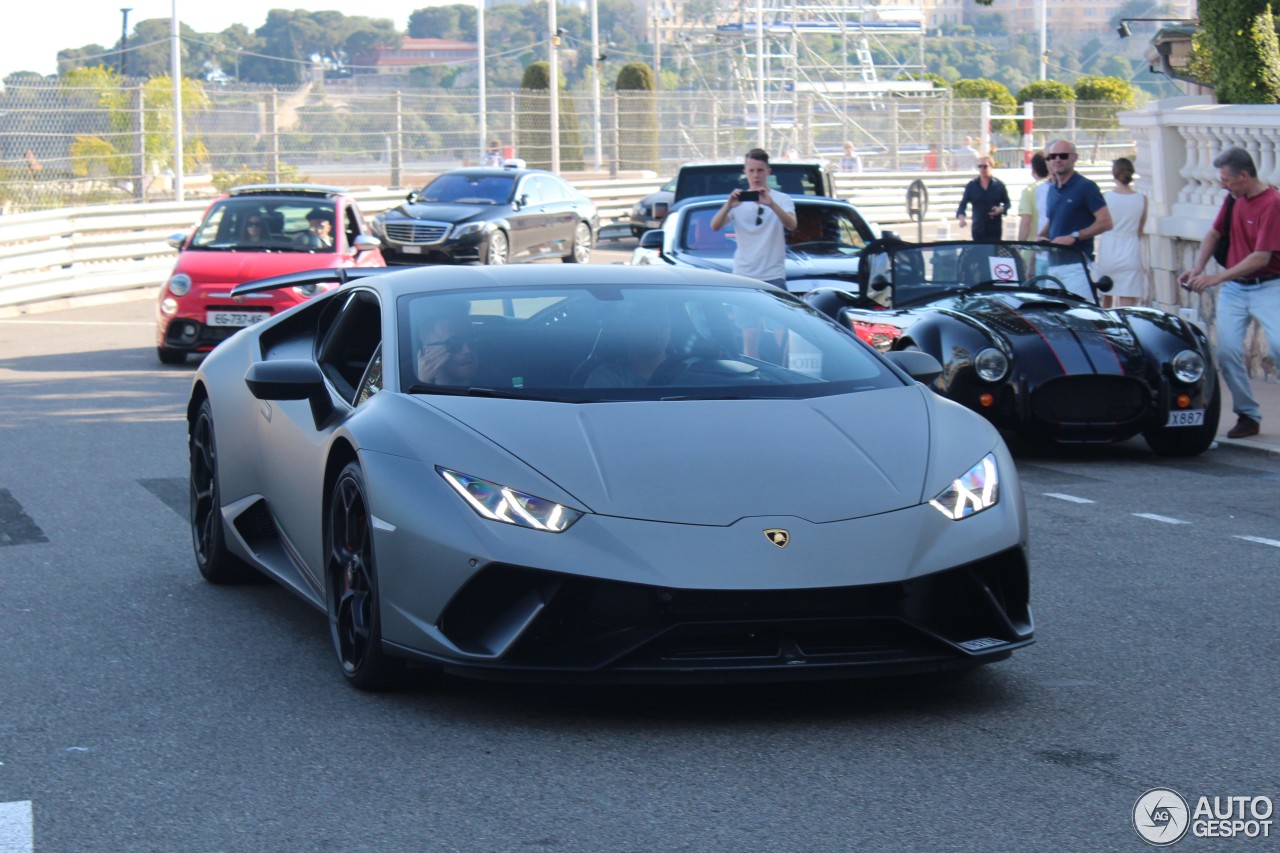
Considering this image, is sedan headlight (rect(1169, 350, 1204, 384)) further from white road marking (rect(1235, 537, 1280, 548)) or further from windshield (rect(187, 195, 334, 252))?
windshield (rect(187, 195, 334, 252))

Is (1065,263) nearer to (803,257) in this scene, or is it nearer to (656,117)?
(803,257)

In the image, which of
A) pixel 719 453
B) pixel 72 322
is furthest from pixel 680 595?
pixel 72 322

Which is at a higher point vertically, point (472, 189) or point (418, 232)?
point (472, 189)

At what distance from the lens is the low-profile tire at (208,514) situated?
6.97m

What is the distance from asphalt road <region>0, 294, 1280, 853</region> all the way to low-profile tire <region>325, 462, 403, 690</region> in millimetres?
100

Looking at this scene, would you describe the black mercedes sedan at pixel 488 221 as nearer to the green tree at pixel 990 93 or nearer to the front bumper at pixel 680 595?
the front bumper at pixel 680 595

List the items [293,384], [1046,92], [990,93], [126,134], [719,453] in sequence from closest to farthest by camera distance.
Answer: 1. [719,453]
2. [293,384]
3. [126,134]
4. [1046,92]
5. [990,93]

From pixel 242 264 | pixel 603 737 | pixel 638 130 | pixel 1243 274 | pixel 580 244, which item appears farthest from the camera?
pixel 638 130

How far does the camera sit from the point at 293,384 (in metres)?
5.83

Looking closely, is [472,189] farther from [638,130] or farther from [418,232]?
[638,130]

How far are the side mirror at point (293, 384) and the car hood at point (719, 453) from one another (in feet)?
2.10

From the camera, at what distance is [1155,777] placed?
4402 mm

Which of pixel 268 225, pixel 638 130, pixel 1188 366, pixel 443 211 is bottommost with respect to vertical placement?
pixel 1188 366

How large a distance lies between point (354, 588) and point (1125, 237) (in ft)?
37.1
